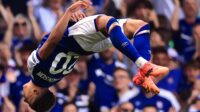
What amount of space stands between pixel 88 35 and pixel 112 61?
3641mm

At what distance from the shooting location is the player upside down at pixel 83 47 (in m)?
9.80

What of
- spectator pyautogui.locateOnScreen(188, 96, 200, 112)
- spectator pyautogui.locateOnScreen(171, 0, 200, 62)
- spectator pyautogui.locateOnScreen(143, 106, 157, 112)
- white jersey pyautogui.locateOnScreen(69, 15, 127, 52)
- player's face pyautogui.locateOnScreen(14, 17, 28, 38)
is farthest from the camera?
spectator pyautogui.locateOnScreen(171, 0, 200, 62)

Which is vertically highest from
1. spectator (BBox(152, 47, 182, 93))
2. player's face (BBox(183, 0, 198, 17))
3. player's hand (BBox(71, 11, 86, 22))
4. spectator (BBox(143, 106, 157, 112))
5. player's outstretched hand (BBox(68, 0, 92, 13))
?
player's outstretched hand (BBox(68, 0, 92, 13))

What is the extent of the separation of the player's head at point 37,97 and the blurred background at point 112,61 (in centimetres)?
183

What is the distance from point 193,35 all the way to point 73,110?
8.02 ft

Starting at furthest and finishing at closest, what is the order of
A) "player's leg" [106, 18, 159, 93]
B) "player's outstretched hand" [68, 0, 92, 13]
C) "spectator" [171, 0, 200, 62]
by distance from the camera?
"spectator" [171, 0, 200, 62], "player's outstretched hand" [68, 0, 92, 13], "player's leg" [106, 18, 159, 93]

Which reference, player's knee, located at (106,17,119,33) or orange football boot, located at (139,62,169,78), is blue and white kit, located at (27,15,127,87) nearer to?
player's knee, located at (106,17,119,33)

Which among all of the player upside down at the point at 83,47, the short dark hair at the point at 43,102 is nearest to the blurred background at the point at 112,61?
the short dark hair at the point at 43,102

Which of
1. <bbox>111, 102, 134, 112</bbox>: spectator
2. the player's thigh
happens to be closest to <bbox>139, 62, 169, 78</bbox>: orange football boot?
the player's thigh

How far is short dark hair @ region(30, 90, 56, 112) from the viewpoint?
1116 cm

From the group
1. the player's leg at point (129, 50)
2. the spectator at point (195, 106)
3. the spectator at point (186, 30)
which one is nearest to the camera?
the player's leg at point (129, 50)

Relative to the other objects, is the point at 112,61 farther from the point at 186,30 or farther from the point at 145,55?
the point at 145,55

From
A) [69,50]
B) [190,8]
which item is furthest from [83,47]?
[190,8]

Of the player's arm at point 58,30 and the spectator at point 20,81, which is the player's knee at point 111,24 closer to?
the player's arm at point 58,30
